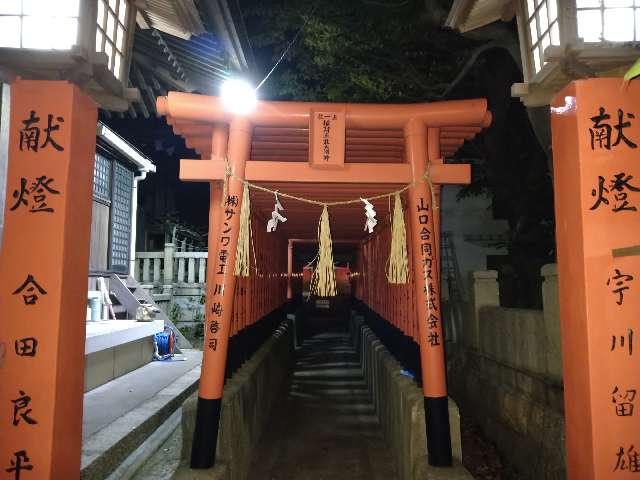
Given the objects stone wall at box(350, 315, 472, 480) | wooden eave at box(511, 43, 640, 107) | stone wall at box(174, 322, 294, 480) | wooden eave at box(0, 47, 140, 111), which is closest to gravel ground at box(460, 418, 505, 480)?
stone wall at box(350, 315, 472, 480)

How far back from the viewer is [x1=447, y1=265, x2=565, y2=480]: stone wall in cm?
586

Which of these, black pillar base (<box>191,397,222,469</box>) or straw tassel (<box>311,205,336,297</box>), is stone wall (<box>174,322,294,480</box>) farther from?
straw tassel (<box>311,205,336,297</box>)

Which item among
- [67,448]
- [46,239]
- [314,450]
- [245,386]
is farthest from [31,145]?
[314,450]

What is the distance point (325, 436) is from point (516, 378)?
3.52 m

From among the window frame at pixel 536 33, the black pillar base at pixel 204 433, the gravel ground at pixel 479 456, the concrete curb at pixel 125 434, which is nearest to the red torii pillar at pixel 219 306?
the black pillar base at pixel 204 433

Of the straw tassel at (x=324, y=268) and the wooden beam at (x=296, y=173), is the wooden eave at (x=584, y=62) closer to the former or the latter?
the wooden beam at (x=296, y=173)

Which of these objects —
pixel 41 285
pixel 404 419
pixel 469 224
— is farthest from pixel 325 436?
pixel 469 224

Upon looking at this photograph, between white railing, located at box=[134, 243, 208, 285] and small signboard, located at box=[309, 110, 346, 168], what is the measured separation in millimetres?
10288

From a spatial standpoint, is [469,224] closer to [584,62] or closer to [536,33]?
[536,33]

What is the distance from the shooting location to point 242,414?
640 cm

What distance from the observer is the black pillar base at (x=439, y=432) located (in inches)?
190

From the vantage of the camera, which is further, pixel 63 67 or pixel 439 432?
pixel 439 432

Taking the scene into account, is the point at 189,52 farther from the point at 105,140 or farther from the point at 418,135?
the point at 418,135

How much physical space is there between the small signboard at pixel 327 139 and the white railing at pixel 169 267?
10.3 m
